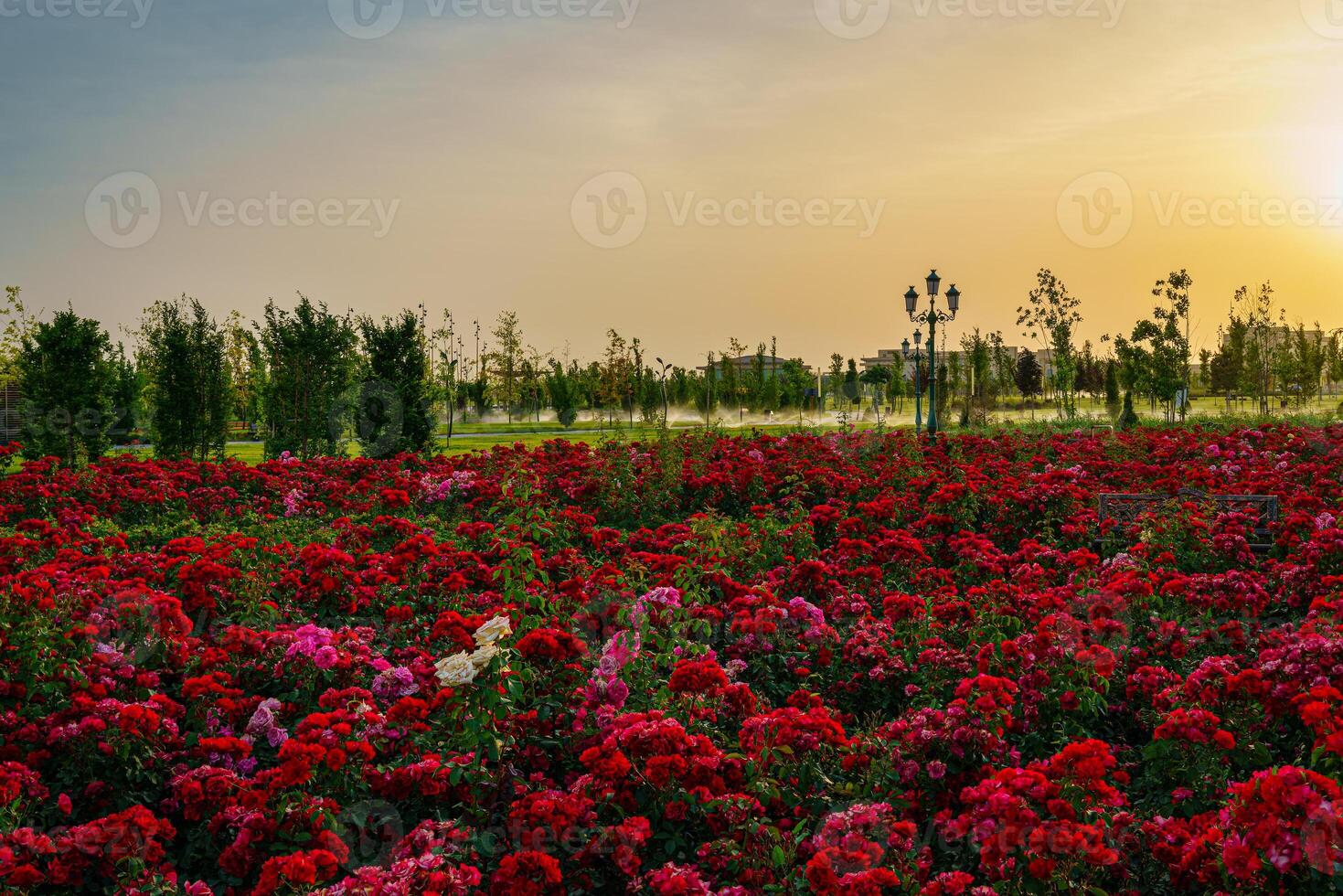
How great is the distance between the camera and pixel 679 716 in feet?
14.0

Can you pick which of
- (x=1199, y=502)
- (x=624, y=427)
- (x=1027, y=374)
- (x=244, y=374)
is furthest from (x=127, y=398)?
(x=1027, y=374)

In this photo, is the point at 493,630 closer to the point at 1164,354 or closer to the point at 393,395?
the point at 393,395

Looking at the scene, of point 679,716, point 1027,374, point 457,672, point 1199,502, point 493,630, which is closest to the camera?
point 457,672

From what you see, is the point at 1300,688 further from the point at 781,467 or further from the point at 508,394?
the point at 508,394

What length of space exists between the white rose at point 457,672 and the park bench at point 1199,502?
234 inches

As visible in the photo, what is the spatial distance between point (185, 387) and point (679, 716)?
19.5m

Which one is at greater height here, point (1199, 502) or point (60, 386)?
point (60, 386)

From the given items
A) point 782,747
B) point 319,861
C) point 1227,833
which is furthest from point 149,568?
point 1227,833

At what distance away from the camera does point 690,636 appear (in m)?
5.62

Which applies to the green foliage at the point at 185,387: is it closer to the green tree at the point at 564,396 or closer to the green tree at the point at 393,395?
the green tree at the point at 393,395

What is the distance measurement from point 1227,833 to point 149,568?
21.6 feet

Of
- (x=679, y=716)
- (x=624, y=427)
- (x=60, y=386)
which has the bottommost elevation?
(x=679, y=716)

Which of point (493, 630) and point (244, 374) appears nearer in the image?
point (493, 630)

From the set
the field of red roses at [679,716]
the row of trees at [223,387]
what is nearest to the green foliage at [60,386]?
the row of trees at [223,387]
